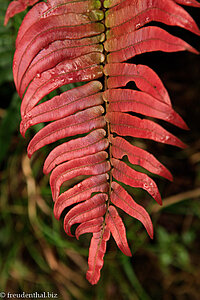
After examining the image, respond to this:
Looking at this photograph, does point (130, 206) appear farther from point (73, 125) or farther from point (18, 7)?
point (18, 7)

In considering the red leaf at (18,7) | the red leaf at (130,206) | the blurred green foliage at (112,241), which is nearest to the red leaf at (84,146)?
the red leaf at (130,206)

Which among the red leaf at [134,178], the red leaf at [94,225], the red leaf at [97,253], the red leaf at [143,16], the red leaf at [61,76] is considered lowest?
the red leaf at [97,253]

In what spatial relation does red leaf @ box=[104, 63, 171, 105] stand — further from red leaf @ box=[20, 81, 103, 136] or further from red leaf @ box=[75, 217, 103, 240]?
red leaf @ box=[75, 217, 103, 240]

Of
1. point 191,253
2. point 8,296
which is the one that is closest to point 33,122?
point 191,253

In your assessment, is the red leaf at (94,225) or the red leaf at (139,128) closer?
the red leaf at (139,128)

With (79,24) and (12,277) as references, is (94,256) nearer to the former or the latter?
(79,24)

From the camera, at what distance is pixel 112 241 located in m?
1.62

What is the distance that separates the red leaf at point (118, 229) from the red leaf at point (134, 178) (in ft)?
0.34

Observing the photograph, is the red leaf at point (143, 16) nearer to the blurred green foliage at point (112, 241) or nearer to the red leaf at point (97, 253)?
the red leaf at point (97, 253)

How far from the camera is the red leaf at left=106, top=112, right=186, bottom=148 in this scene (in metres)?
0.70

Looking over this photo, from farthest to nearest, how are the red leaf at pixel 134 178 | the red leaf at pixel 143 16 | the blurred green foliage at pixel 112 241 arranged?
the blurred green foliage at pixel 112 241 < the red leaf at pixel 134 178 < the red leaf at pixel 143 16

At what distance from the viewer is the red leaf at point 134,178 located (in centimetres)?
76

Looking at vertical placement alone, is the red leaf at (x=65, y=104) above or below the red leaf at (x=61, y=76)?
below

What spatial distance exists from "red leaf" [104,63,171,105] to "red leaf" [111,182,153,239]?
0.29 m
